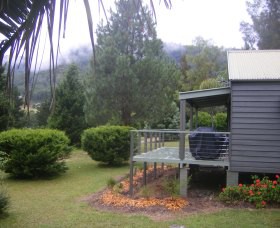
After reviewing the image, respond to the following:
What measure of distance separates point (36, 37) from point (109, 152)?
1260cm

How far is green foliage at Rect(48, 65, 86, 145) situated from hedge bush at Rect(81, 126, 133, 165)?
7405 mm

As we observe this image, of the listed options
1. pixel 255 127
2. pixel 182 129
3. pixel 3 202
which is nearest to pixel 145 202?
pixel 182 129

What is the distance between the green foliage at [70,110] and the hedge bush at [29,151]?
30.7ft

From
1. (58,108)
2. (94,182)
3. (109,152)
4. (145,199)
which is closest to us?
(145,199)

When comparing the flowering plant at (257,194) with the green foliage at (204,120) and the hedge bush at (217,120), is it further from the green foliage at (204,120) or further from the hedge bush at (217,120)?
the green foliage at (204,120)

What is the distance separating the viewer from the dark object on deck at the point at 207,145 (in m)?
9.13

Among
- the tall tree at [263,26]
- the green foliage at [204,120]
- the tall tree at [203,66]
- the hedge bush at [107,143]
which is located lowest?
the hedge bush at [107,143]

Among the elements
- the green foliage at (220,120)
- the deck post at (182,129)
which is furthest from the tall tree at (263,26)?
the deck post at (182,129)

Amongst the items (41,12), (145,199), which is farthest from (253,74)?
(41,12)

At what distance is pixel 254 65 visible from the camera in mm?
9977

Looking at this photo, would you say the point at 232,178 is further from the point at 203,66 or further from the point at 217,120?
the point at 203,66

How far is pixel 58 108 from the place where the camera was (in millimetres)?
21438

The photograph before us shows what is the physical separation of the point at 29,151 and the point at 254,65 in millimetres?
7249

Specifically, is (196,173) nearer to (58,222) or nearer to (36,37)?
(58,222)
